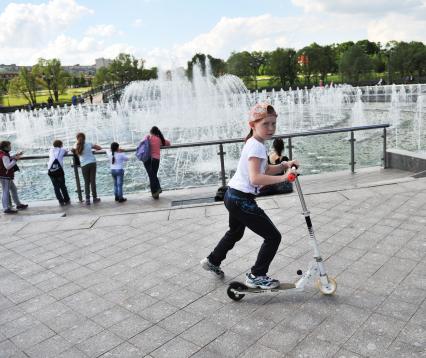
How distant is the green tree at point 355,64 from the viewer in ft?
225

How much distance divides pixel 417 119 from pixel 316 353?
21.7 m

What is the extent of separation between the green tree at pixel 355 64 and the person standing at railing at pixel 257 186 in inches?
2771

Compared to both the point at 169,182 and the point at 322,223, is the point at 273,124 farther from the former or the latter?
the point at 169,182

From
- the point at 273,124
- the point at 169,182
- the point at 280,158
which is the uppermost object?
the point at 273,124

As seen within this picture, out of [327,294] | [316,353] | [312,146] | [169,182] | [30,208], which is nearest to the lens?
[316,353]

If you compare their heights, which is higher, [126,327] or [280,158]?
[280,158]

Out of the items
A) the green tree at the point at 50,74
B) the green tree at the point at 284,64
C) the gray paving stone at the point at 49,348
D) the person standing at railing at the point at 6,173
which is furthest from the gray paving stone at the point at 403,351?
the green tree at the point at 50,74

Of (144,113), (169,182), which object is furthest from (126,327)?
(144,113)

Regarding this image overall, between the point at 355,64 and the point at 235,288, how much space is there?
70.8m

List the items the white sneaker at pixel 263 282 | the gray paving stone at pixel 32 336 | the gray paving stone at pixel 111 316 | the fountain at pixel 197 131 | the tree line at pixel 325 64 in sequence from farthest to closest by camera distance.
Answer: the tree line at pixel 325 64, the fountain at pixel 197 131, the white sneaker at pixel 263 282, the gray paving stone at pixel 111 316, the gray paving stone at pixel 32 336

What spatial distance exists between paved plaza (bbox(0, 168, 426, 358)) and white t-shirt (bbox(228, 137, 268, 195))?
3.78 ft

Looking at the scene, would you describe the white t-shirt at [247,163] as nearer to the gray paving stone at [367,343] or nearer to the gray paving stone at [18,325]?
the gray paving stone at [367,343]

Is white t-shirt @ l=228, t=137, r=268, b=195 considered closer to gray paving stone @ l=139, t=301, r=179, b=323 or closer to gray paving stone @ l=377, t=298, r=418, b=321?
gray paving stone @ l=139, t=301, r=179, b=323

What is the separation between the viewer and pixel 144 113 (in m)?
30.4
